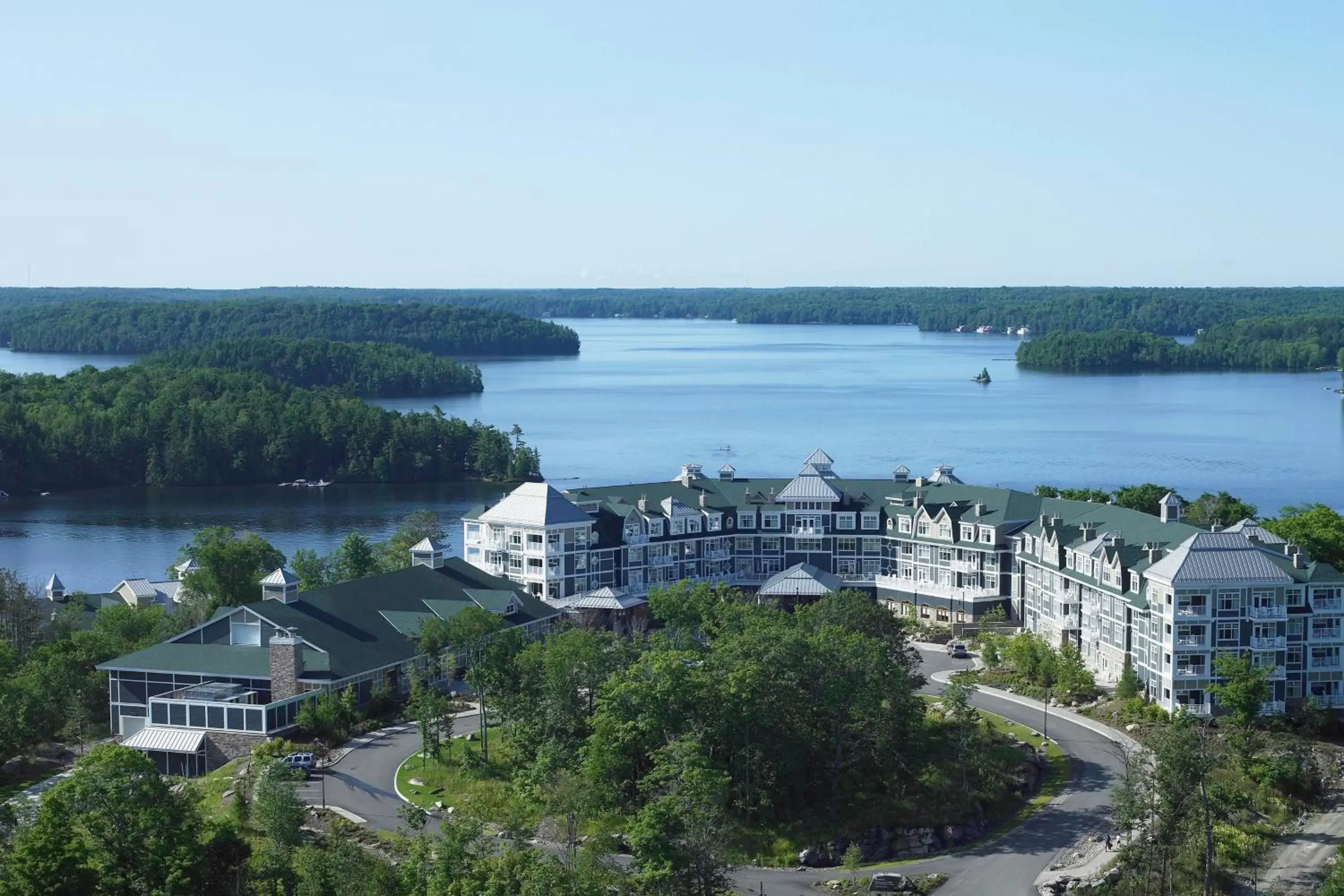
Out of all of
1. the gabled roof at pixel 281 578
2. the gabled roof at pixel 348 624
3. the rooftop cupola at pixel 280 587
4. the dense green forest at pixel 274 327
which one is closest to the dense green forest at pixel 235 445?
the gabled roof at pixel 348 624

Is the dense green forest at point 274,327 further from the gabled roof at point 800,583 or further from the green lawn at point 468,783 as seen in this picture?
the green lawn at point 468,783

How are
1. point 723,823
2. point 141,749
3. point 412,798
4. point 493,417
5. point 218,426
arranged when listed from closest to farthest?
1. point 723,823
2. point 412,798
3. point 141,749
4. point 218,426
5. point 493,417

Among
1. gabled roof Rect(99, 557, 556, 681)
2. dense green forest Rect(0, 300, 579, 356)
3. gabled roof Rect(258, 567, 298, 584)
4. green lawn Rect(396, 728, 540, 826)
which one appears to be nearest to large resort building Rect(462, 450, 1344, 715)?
gabled roof Rect(99, 557, 556, 681)

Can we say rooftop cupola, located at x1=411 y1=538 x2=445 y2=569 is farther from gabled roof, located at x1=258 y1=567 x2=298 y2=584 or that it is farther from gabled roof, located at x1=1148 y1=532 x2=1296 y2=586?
gabled roof, located at x1=1148 y1=532 x2=1296 y2=586

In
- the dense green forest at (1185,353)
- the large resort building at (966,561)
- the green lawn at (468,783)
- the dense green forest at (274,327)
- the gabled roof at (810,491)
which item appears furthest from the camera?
the dense green forest at (274,327)

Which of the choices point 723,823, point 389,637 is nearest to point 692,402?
point 389,637

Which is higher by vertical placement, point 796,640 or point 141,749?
point 796,640

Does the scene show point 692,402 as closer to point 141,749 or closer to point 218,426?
point 218,426
